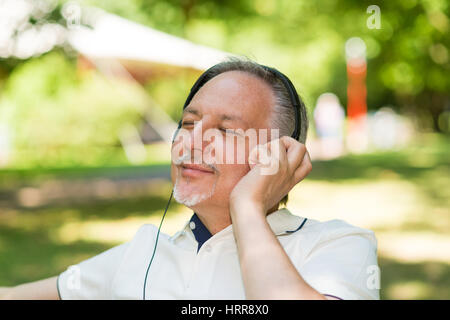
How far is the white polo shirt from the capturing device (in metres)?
1.54

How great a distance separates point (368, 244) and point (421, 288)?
395cm

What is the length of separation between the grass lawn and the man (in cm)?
358

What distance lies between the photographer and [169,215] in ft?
28.5

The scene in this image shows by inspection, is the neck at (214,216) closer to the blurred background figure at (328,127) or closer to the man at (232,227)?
the man at (232,227)

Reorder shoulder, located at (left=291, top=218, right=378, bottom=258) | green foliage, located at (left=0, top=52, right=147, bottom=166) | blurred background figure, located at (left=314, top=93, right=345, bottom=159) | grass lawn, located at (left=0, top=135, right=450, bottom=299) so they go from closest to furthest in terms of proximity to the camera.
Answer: shoulder, located at (left=291, top=218, right=378, bottom=258), grass lawn, located at (left=0, top=135, right=450, bottom=299), green foliage, located at (left=0, top=52, right=147, bottom=166), blurred background figure, located at (left=314, top=93, right=345, bottom=159)

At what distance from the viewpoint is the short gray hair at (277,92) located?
75.3 inches

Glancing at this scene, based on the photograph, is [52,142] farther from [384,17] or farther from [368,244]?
[368,244]

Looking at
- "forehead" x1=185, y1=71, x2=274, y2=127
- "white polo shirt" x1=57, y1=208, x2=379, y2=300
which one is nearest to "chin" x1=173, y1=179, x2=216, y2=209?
"white polo shirt" x1=57, y1=208, x2=379, y2=300

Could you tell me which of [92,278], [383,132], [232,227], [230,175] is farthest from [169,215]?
[383,132]

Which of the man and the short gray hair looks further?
the short gray hair

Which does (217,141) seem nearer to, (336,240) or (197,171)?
(197,171)

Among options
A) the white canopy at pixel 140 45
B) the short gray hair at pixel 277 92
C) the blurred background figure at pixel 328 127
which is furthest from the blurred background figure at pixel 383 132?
the short gray hair at pixel 277 92

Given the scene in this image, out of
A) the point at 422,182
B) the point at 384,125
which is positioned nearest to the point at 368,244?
the point at 422,182

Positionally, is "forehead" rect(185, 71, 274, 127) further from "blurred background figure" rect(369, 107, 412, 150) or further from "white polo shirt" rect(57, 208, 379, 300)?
"blurred background figure" rect(369, 107, 412, 150)
